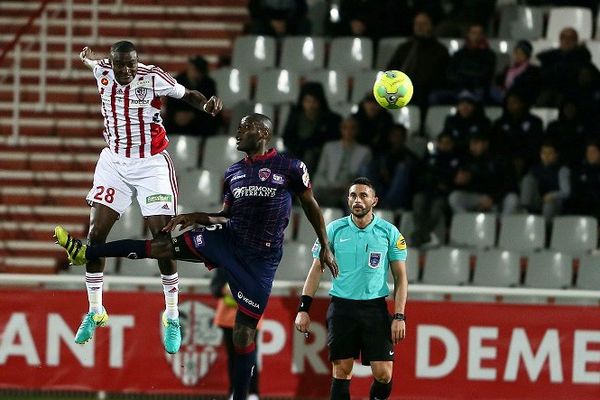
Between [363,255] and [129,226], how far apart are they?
183 inches

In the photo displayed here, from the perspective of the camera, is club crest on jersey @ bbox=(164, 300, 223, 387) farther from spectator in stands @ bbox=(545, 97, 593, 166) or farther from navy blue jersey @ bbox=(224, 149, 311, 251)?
spectator in stands @ bbox=(545, 97, 593, 166)

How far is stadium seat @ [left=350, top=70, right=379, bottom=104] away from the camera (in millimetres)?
16703

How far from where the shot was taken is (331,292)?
11867mm

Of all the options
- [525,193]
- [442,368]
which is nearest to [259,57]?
[525,193]

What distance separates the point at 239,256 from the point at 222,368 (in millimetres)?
3431

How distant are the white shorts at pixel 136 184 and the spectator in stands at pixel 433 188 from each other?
4475mm

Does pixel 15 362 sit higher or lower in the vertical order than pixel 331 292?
lower

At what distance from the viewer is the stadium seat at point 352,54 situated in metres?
17.1

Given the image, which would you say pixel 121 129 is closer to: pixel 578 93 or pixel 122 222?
pixel 122 222

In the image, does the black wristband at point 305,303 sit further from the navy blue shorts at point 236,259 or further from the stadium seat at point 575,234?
the stadium seat at point 575,234

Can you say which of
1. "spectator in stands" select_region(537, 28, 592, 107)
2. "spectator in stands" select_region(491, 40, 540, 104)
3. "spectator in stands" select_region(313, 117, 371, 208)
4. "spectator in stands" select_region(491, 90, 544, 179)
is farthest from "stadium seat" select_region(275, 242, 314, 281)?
"spectator in stands" select_region(537, 28, 592, 107)

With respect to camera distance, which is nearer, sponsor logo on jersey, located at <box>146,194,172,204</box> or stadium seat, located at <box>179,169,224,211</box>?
sponsor logo on jersey, located at <box>146,194,172,204</box>

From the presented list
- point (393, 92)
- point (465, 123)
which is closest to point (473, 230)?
point (465, 123)

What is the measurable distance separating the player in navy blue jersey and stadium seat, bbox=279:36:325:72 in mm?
6005
